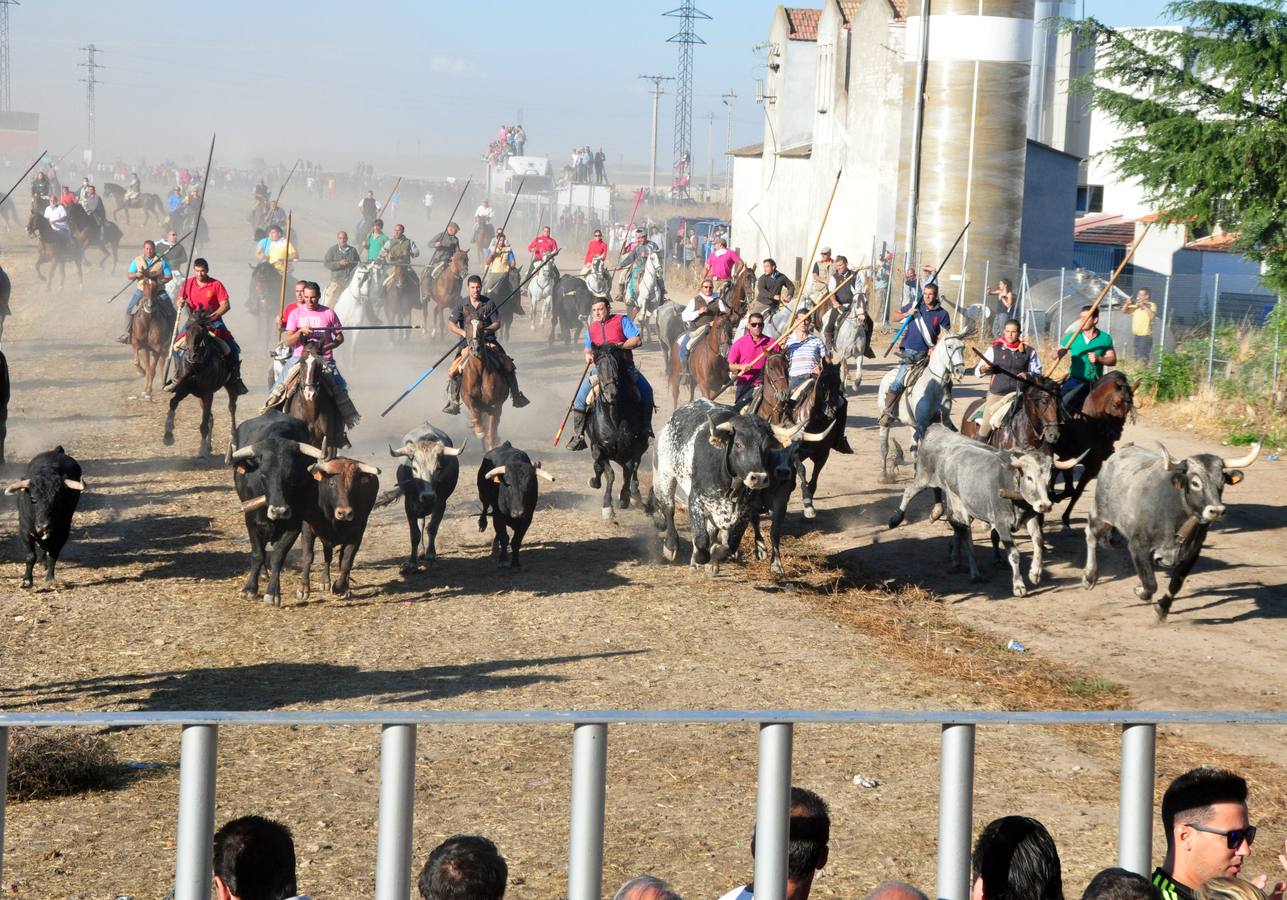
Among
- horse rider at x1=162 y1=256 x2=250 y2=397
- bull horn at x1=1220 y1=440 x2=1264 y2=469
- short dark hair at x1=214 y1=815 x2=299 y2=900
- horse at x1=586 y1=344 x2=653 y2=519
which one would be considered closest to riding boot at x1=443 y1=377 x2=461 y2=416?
horse at x1=586 y1=344 x2=653 y2=519

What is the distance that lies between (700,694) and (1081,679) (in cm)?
316

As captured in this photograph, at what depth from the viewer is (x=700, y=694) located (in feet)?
35.7

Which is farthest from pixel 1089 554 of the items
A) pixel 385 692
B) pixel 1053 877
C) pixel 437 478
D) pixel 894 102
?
pixel 894 102

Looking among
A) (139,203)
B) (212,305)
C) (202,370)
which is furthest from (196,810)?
(139,203)

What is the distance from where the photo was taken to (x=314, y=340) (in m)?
16.8

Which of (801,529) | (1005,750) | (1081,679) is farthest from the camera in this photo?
(801,529)

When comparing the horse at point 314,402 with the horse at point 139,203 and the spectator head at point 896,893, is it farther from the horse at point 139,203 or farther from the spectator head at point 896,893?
the horse at point 139,203

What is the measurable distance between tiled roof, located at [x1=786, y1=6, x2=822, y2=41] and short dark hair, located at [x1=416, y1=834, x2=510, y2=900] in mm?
53990

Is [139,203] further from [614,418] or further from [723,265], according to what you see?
[614,418]

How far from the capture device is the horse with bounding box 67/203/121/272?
132 ft

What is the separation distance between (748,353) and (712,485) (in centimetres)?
411

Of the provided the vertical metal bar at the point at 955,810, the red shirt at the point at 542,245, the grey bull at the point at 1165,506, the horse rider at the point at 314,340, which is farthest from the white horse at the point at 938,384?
the red shirt at the point at 542,245

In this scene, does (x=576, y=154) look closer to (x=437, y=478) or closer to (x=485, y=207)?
(x=485, y=207)

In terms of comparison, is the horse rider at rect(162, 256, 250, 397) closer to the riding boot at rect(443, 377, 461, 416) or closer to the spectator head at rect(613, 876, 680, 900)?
the riding boot at rect(443, 377, 461, 416)
